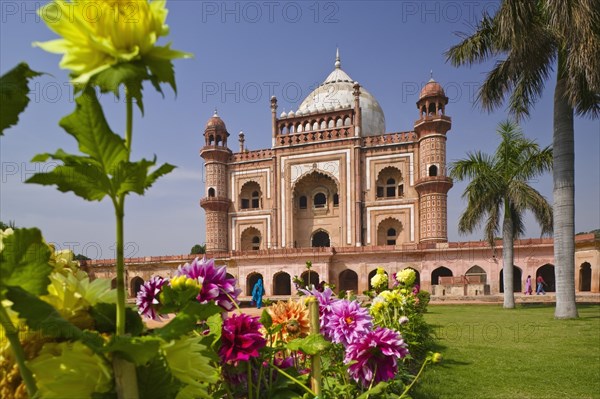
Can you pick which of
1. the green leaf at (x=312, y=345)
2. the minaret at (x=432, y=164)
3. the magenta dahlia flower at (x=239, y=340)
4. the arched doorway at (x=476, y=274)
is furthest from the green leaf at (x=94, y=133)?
the minaret at (x=432, y=164)

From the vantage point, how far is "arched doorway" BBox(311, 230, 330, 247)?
2314cm

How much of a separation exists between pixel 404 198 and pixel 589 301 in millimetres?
9623

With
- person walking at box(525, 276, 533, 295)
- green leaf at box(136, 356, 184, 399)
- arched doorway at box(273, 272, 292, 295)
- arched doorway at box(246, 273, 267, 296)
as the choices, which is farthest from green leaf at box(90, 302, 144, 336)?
arched doorway at box(273, 272, 292, 295)

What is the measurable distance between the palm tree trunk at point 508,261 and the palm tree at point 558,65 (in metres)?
3.63

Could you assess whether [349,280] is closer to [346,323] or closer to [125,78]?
[346,323]

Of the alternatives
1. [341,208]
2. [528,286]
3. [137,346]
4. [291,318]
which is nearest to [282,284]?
[341,208]

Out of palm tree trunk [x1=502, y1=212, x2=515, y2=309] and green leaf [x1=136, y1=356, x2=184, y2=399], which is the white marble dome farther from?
green leaf [x1=136, y1=356, x2=184, y2=399]

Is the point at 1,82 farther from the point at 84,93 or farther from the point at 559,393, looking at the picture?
the point at 559,393

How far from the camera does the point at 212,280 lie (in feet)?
3.67

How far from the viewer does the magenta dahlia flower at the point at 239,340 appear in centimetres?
106

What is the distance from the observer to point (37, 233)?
488 mm

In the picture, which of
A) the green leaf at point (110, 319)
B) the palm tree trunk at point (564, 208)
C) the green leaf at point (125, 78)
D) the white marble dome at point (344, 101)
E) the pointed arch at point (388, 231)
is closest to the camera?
the green leaf at point (125, 78)

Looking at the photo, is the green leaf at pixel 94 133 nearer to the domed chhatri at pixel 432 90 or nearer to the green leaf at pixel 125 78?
the green leaf at pixel 125 78

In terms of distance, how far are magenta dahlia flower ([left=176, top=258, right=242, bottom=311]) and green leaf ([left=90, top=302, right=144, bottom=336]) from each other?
503 mm
